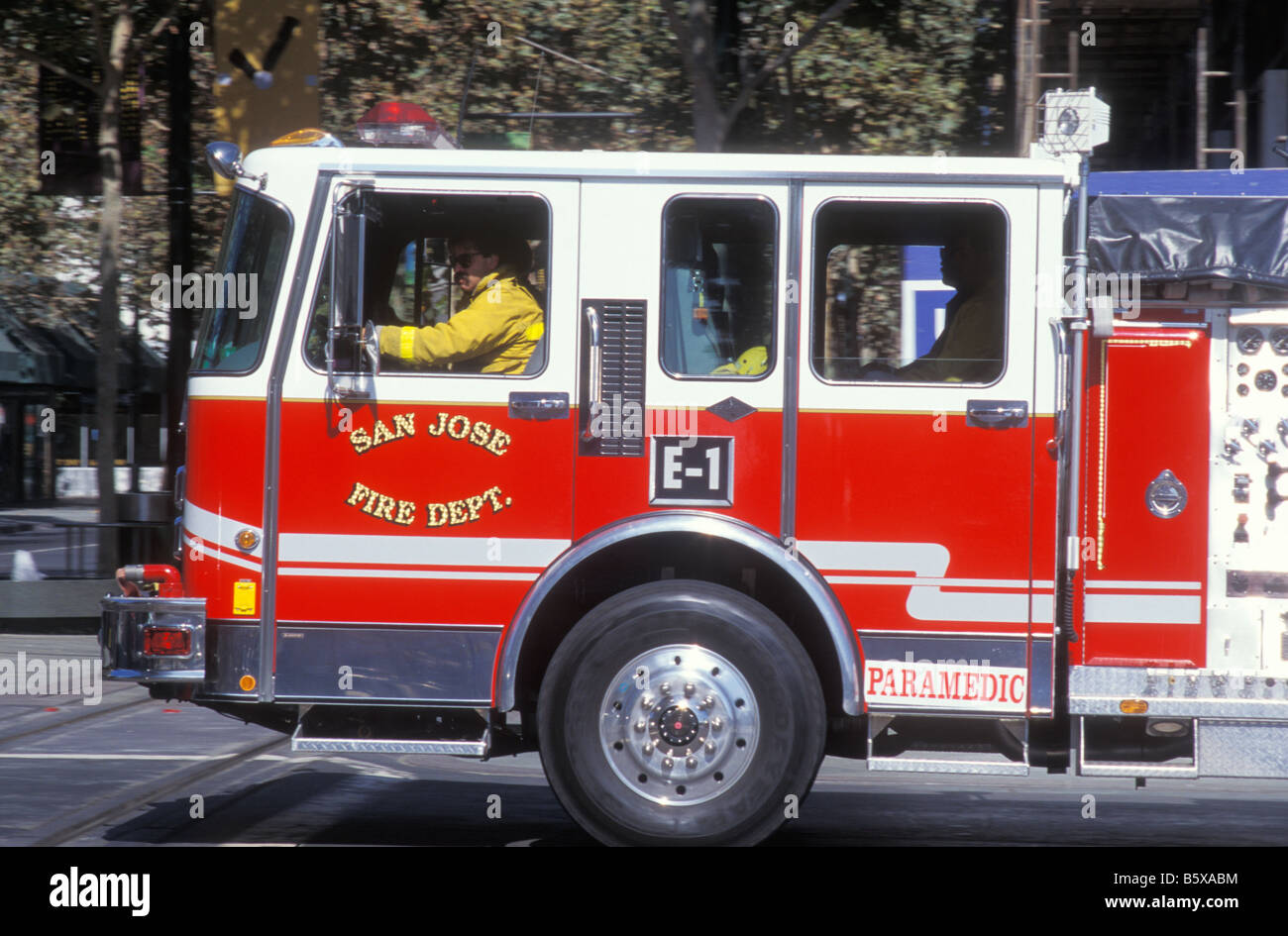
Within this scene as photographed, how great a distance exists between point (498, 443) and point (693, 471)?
720mm

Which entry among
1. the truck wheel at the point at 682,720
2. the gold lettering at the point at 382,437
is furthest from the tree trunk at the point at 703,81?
the truck wheel at the point at 682,720

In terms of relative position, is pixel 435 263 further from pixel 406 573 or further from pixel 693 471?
pixel 693 471

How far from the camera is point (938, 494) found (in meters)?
4.98

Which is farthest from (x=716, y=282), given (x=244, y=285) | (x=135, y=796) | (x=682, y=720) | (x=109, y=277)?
(x=109, y=277)

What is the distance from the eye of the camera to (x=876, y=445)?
500cm

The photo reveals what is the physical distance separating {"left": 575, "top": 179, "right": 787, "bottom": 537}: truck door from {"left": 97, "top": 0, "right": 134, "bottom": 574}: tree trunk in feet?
33.7

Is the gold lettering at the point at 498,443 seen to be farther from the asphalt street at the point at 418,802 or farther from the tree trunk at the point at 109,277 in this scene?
the tree trunk at the point at 109,277

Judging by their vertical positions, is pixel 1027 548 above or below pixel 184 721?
above

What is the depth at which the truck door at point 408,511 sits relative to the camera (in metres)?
5.05

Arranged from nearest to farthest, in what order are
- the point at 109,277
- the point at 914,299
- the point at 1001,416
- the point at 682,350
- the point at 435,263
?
the point at 1001,416, the point at 682,350, the point at 914,299, the point at 435,263, the point at 109,277

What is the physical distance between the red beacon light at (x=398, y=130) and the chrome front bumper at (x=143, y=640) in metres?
1.87

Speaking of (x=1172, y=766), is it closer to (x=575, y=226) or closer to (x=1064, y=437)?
(x=1064, y=437)
